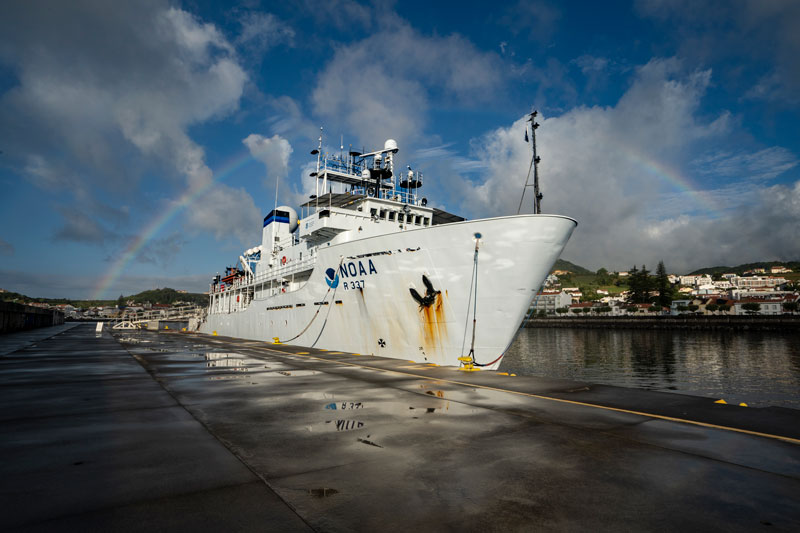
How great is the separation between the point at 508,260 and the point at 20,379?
13.1 metres

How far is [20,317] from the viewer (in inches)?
2149

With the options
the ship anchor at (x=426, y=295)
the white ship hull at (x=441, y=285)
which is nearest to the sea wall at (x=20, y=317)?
the white ship hull at (x=441, y=285)

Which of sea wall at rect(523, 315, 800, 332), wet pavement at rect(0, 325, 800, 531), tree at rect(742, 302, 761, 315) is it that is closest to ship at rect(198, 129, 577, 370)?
wet pavement at rect(0, 325, 800, 531)

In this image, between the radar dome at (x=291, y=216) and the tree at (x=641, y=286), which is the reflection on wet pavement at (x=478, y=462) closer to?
the radar dome at (x=291, y=216)

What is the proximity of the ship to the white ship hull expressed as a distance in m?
A: 0.03

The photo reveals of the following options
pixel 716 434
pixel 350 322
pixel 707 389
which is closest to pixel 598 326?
pixel 707 389

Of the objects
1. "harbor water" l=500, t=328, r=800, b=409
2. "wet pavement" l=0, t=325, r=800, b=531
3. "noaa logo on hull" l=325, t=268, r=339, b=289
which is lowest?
"harbor water" l=500, t=328, r=800, b=409

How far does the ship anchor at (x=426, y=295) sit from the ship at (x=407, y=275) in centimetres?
3

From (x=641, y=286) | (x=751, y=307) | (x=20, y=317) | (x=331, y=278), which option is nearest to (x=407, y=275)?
(x=331, y=278)

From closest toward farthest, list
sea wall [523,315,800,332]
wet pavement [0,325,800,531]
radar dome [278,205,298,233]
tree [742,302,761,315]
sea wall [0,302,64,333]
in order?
wet pavement [0,325,800,531] < radar dome [278,205,298,233] < sea wall [0,302,64,333] < sea wall [523,315,800,332] < tree [742,302,761,315]

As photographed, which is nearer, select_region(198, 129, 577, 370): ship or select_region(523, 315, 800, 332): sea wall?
select_region(198, 129, 577, 370): ship

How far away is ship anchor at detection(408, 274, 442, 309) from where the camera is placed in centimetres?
1394

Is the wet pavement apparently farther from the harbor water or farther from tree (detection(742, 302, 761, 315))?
tree (detection(742, 302, 761, 315))

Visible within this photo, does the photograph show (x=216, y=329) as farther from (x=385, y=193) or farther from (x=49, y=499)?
(x=49, y=499)
